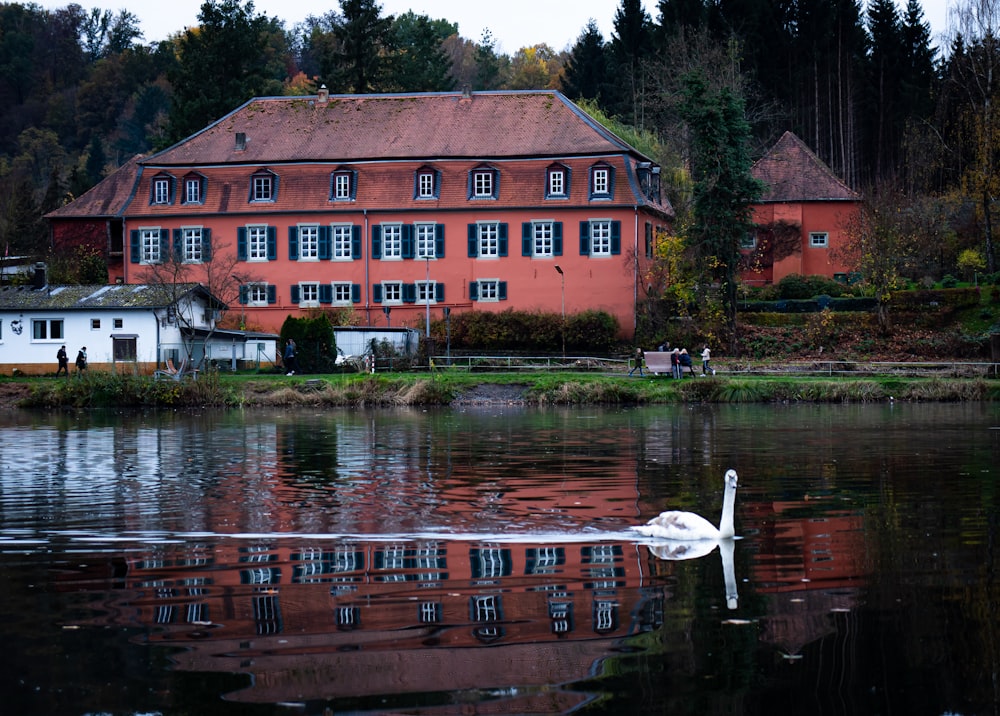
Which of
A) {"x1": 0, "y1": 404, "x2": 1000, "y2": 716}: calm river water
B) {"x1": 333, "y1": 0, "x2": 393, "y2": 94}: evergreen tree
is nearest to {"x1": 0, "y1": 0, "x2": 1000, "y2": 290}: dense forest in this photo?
{"x1": 333, "y1": 0, "x2": 393, "y2": 94}: evergreen tree

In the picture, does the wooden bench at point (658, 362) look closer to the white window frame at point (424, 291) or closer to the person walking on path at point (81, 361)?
the white window frame at point (424, 291)

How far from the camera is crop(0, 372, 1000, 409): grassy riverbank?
1745 inches

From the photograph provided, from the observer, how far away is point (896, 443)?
2766cm

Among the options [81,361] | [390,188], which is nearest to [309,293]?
→ [390,188]

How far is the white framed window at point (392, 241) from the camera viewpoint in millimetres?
64688

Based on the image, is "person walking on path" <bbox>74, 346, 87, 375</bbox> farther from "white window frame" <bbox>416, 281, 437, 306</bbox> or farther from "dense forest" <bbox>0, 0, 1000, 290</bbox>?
"dense forest" <bbox>0, 0, 1000, 290</bbox>

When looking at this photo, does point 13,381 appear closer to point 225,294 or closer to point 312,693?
point 225,294

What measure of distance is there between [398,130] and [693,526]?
53.5 meters

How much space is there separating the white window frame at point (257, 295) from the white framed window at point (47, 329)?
40.6ft

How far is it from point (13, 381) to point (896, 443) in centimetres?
3413

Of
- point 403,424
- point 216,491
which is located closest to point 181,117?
point 403,424

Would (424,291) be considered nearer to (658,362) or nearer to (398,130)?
(398,130)

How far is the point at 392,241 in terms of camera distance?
64812 millimetres

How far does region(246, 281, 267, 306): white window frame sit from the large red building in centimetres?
7
